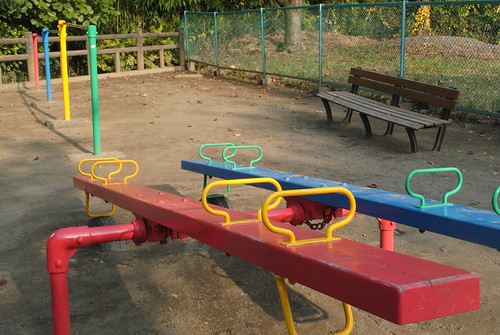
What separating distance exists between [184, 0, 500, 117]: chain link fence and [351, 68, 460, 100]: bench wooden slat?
2.17 feet

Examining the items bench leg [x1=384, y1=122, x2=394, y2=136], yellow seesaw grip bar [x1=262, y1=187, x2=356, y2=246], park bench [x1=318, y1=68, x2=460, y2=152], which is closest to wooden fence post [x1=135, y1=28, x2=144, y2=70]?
park bench [x1=318, y1=68, x2=460, y2=152]

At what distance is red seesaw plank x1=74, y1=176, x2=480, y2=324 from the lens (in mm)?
1961

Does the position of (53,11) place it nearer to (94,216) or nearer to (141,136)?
(141,136)

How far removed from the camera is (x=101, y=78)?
56.4ft

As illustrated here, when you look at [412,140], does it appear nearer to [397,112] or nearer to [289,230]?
[397,112]

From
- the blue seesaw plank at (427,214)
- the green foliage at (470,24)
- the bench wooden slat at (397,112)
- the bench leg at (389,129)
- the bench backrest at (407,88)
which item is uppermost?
the green foliage at (470,24)

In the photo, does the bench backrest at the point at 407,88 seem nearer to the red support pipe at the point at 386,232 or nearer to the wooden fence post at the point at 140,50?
the red support pipe at the point at 386,232

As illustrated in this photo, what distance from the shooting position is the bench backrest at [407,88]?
9.00 meters

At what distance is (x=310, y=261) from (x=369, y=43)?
1148 centimetres

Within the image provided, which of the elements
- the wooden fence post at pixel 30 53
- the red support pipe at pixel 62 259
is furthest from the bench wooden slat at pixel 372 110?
the wooden fence post at pixel 30 53

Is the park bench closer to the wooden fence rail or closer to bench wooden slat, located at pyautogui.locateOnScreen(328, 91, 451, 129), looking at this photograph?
bench wooden slat, located at pyautogui.locateOnScreen(328, 91, 451, 129)

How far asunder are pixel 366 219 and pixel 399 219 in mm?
2107

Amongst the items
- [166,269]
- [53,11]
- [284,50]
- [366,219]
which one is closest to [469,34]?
[284,50]

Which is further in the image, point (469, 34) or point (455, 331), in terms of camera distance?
point (469, 34)
